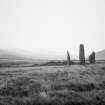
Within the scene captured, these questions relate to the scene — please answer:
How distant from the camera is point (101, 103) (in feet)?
20.6

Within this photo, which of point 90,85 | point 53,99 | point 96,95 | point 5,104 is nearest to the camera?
point 5,104

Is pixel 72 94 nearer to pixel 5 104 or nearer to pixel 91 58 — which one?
pixel 5 104

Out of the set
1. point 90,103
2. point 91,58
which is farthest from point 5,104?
point 91,58

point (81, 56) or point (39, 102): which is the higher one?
point (81, 56)

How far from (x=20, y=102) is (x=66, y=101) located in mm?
2536

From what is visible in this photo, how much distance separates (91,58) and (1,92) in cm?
3501

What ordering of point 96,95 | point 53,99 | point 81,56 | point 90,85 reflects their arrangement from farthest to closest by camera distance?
1. point 81,56
2. point 90,85
3. point 96,95
4. point 53,99

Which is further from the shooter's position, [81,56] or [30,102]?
[81,56]

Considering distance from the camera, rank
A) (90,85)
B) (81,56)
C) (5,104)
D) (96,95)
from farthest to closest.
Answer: (81,56)
(90,85)
(96,95)
(5,104)

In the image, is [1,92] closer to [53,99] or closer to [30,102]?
[30,102]

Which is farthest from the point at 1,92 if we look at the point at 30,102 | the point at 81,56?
the point at 81,56

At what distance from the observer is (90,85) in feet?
33.2

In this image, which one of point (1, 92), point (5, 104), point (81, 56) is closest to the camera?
point (5, 104)

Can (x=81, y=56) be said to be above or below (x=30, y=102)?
above
